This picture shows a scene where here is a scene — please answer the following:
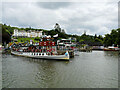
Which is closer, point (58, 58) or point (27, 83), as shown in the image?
point (27, 83)

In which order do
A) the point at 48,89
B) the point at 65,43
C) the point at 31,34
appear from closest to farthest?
the point at 48,89, the point at 65,43, the point at 31,34

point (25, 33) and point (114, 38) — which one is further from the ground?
point (25, 33)

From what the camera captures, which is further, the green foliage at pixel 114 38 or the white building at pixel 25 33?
the white building at pixel 25 33

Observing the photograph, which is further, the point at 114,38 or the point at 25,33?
the point at 25,33

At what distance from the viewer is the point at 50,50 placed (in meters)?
43.7

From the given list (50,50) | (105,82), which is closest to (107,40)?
(50,50)

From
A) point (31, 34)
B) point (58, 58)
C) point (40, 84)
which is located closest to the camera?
point (40, 84)

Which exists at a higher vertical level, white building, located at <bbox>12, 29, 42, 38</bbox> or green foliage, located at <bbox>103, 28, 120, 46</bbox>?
white building, located at <bbox>12, 29, 42, 38</bbox>

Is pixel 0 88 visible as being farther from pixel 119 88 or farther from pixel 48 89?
pixel 119 88

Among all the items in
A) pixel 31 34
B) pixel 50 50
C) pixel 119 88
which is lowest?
pixel 119 88

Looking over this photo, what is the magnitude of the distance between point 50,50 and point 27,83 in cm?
2758

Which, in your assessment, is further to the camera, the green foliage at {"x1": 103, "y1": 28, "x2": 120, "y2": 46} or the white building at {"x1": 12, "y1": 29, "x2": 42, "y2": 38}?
the white building at {"x1": 12, "y1": 29, "x2": 42, "y2": 38}

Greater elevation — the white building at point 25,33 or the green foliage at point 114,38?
the white building at point 25,33

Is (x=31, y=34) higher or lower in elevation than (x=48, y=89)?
higher
